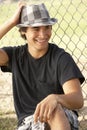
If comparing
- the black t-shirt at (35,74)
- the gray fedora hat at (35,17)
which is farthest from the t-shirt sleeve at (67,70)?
the gray fedora hat at (35,17)

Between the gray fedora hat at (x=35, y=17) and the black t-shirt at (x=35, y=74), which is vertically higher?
the gray fedora hat at (x=35, y=17)

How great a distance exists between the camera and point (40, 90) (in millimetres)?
3801

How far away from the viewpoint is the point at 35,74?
12.4ft

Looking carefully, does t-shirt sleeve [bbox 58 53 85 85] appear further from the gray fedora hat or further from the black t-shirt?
the gray fedora hat

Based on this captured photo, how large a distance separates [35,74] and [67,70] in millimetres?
361

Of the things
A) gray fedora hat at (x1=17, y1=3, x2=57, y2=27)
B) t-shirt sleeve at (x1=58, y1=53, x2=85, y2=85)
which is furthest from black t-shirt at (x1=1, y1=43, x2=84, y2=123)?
gray fedora hat at (x1=17, y1=3, x2=57, y2=27)

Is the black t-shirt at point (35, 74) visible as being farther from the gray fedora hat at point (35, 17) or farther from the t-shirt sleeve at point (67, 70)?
the gray fedora hat at point (35, 17)

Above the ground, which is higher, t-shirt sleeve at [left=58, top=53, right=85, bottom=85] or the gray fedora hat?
the gray fedora hat

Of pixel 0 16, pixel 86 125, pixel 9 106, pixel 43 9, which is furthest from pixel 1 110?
pixel 0 16

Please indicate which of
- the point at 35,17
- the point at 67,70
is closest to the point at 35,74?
the point at 67,70

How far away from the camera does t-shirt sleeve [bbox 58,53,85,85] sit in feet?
11.5

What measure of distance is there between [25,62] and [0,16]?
27.2 ft

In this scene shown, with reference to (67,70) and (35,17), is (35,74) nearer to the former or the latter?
(67,70)

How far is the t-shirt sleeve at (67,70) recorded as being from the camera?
3.50m
